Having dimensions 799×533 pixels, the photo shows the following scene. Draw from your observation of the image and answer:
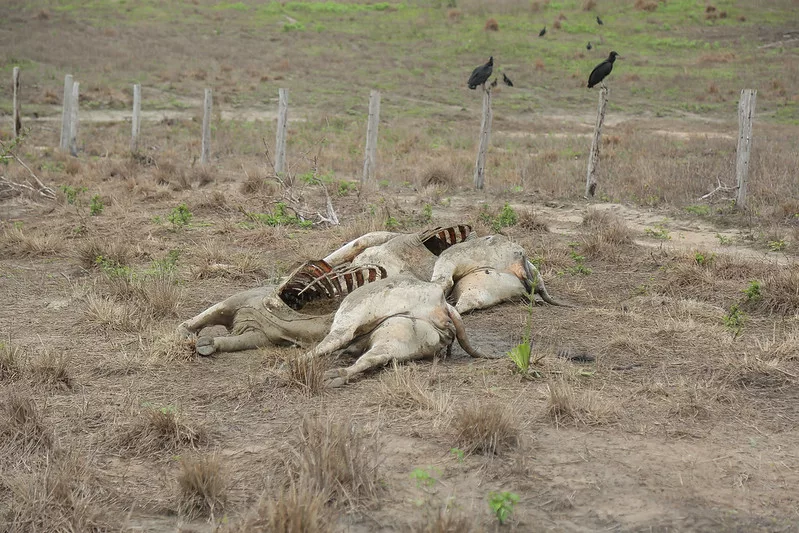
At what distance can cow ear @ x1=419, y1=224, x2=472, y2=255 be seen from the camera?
7.08 metres

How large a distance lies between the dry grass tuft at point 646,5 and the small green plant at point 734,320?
30.5m

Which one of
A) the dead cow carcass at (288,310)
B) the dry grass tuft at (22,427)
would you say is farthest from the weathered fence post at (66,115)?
the dry grass tuft at (22,427)

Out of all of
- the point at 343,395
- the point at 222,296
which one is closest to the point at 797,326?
the point at 343,395

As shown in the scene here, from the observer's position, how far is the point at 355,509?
11.8 ft

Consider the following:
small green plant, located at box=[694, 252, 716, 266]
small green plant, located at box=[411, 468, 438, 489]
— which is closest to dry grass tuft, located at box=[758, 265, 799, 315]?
small green plant, located at box=[694, 252, 716, 266]

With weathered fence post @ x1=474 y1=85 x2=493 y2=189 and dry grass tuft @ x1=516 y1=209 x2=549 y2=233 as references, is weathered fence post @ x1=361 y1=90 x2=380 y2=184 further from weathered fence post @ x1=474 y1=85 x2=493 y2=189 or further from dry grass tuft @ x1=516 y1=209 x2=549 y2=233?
dry grass tuft @ x1=516 y1=209 x2=549 y2=233

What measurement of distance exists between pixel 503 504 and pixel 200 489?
4.25ft

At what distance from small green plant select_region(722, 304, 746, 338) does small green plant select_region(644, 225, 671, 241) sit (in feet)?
10.3

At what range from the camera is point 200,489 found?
3.65 m

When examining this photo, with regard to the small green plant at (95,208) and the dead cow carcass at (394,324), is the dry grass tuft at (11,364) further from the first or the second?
the small green plant at (95,208)

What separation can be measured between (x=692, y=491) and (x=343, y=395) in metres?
2.04

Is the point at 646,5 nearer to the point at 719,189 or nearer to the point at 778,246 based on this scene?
the point at 719,189

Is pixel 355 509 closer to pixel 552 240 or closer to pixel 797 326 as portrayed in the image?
pixel 797 326

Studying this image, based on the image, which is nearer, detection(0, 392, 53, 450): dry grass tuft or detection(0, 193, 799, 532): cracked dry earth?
detection(0, 193, 799, 532): cracked dry earth
